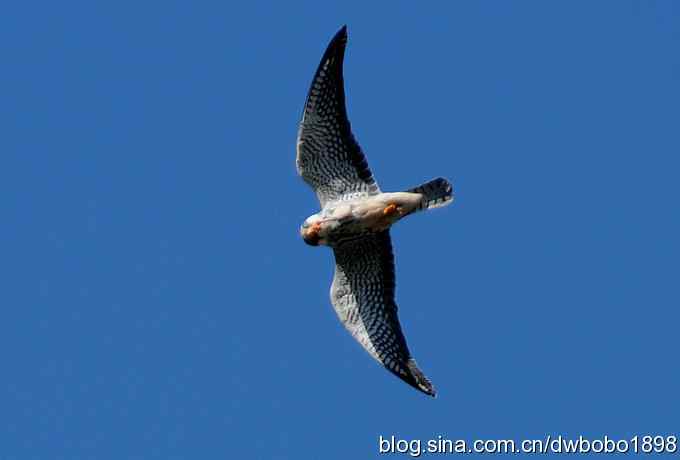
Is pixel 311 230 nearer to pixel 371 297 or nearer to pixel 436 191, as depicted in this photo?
pixel 371 297

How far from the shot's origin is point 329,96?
74.5ft

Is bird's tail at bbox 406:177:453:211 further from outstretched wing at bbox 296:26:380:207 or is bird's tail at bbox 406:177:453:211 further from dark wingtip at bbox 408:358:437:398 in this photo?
dark wingtip at bbox 408:358:437:398

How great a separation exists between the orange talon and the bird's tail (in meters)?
0.36

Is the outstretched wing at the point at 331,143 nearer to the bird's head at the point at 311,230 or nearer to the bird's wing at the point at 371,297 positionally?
the bird's head at the point at 311,230

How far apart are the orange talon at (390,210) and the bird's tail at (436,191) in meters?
0.36

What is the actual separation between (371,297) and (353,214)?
1.46 m

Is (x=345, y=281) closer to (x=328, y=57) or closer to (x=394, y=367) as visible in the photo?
(x=394, y=367)

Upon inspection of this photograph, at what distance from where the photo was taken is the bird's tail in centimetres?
2319

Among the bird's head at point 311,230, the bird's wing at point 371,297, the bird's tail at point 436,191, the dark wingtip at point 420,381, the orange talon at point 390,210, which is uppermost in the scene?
the bird's tail at point 436,191

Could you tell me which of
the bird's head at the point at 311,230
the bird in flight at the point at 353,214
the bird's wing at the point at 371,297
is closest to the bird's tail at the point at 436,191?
the bird in flight at the point at 353,214

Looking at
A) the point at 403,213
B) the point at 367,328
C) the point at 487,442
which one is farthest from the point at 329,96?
the point at 487,442

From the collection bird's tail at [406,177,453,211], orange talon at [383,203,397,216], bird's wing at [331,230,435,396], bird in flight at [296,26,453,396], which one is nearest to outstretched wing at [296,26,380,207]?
bird in flight at [296,26,453,396]

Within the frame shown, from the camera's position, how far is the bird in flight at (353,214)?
74.6ft

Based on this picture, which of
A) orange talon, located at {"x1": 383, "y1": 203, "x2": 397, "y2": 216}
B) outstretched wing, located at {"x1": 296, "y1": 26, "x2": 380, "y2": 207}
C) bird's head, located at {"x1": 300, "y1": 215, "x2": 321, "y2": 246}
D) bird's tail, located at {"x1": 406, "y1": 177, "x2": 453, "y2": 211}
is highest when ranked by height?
outstretched wing, located at {"x1": 296, "y1": 26, "x2": 380, "y2": 207}
